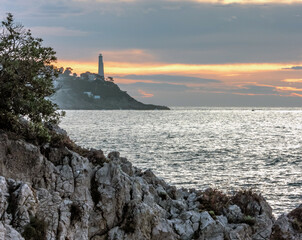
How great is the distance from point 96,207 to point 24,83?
756cm

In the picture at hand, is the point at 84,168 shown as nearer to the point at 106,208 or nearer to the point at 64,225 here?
the point at 106,208

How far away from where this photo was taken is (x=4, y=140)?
19062 mm

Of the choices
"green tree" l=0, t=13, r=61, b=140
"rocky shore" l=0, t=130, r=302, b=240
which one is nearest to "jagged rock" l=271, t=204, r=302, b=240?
"rocky shore" l=0, t=130, r=302, b=240

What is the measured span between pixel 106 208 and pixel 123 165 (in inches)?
241

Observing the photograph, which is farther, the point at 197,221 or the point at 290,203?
the point at 290,203

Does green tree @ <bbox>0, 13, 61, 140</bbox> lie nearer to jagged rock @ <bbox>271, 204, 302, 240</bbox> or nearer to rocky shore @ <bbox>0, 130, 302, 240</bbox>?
rocky shore @ <bbox>0, 130, 302, 240</bbox>

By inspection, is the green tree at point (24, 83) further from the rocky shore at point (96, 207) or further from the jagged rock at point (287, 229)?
the jagged rock at point (287, 229)

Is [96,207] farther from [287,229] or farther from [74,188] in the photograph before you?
[287,229]

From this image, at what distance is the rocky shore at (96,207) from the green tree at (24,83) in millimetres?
1605

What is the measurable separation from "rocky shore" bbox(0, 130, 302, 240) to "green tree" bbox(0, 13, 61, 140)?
5.27ft

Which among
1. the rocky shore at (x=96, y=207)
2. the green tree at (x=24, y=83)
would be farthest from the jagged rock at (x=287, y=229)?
the green tree at (x=24, y=83)

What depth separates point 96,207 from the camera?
65.0 ft

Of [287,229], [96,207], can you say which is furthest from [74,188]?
[287,229]

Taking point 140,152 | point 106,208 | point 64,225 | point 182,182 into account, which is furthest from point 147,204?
point 140,152
